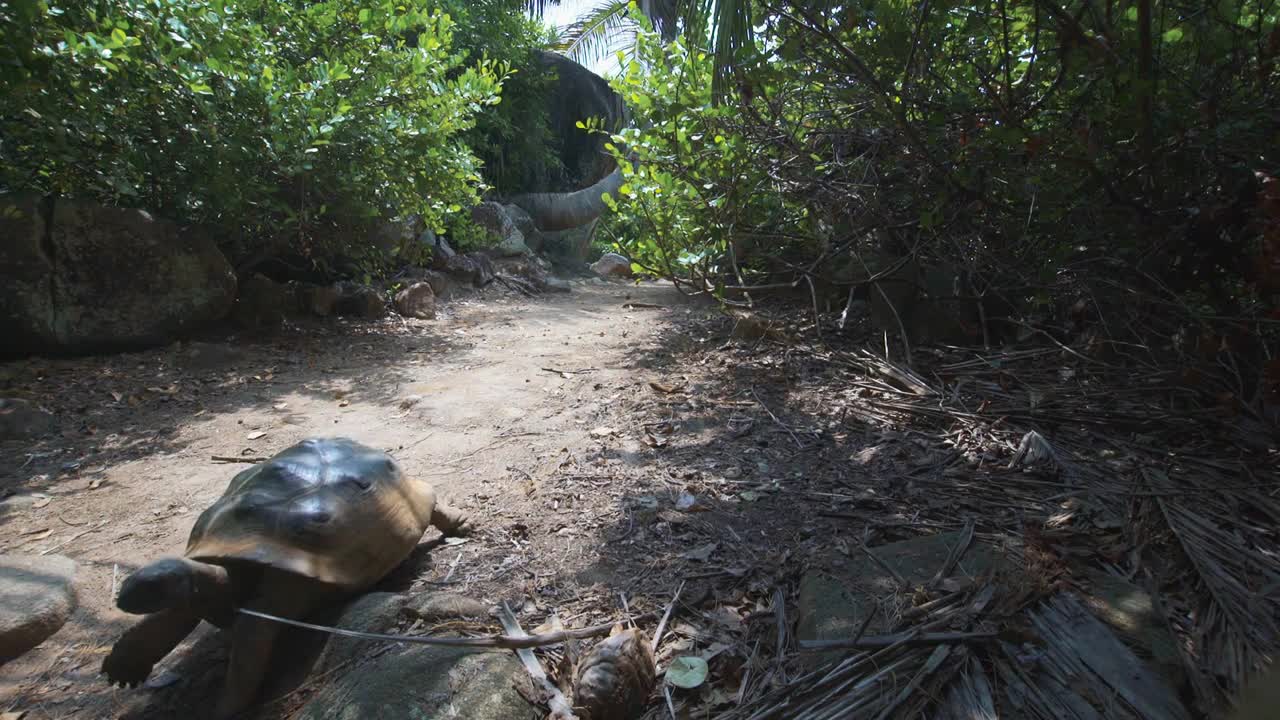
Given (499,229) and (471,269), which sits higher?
(499,229)

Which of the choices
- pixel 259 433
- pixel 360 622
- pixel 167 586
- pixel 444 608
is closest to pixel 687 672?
pixel 444 608

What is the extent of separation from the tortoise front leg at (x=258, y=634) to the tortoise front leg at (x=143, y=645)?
186mm

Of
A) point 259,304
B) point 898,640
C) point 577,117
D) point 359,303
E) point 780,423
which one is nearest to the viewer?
point 898,640

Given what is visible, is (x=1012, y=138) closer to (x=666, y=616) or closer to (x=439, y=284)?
(x=666, y=616)

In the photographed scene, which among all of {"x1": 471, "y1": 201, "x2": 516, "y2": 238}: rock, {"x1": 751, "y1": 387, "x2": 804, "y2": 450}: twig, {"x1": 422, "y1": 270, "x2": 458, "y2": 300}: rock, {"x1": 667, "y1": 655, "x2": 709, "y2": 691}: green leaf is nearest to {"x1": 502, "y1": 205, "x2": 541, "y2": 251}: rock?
{"x1": 471, "y1": 201, "x2": 516, "y2": 238}: rock

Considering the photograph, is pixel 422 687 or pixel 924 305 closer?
pixel 422 687

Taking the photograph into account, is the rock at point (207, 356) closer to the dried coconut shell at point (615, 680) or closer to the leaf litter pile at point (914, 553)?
Result: the leaf litter pile at point (914, 553)

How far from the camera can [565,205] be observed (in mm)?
15523

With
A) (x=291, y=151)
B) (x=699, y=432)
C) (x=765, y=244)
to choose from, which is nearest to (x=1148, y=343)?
(x=699, y=432)

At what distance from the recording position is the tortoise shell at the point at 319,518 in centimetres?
224

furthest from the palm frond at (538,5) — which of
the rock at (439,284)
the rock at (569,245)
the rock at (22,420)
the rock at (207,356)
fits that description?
the rock at (22,420)

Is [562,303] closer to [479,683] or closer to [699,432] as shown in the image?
[699,432]

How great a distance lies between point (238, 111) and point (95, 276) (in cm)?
192

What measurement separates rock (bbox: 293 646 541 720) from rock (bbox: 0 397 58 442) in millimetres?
3799
